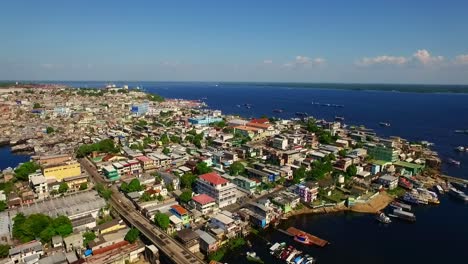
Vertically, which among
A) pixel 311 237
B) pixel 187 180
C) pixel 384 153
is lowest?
pixel 311 237

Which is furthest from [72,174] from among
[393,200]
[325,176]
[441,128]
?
[441,128]

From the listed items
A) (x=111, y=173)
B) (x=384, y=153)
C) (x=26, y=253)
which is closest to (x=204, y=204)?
(x=26, y=253)

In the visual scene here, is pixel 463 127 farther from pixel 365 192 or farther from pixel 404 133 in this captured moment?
pixel 365 192

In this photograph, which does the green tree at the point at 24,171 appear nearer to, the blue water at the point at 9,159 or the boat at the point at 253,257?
the blue water at the point at 9,159

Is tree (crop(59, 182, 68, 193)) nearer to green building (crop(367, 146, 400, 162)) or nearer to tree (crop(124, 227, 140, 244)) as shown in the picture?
tree (crop(124, 227, 140, 244))

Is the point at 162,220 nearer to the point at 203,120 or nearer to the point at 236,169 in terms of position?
the point at 236,169

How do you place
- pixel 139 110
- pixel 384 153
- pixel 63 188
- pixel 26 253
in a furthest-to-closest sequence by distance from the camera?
pixel 139 110 → pixel 384 153 → pixel 63 188 → pixel 26 253
